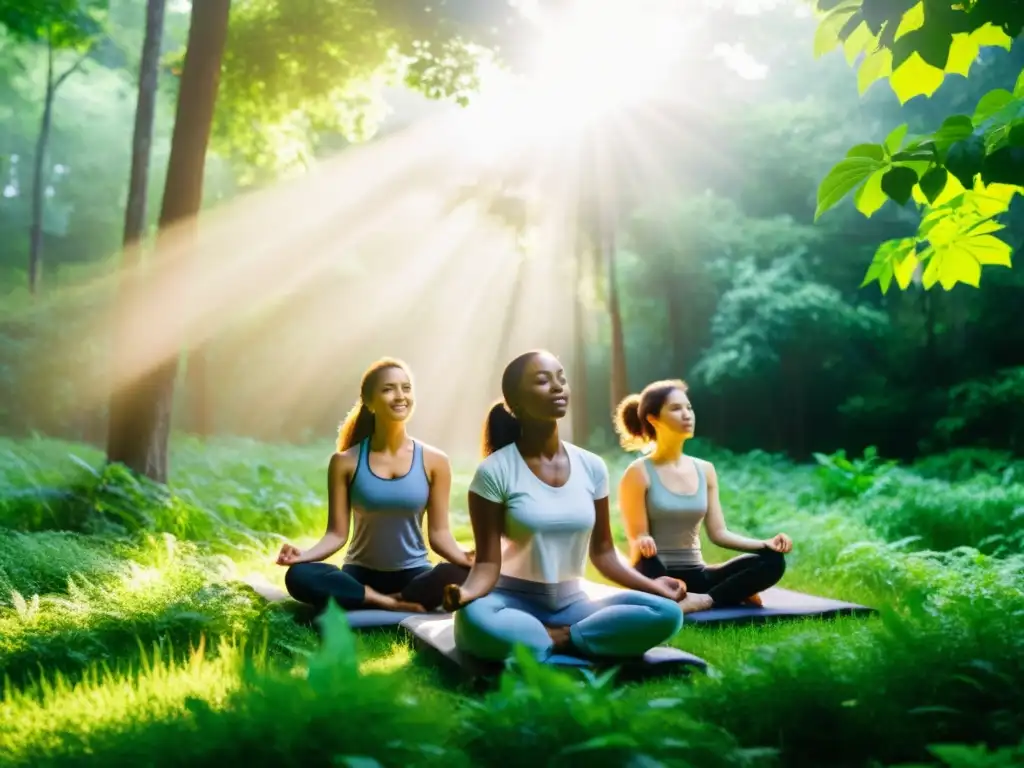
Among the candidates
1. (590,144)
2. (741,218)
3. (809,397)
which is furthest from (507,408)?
(809,397)

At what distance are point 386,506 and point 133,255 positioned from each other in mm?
6551

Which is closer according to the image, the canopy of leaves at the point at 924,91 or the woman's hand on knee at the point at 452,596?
the canopy of leaves at the point at 924,91

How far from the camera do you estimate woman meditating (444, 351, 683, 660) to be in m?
4.39

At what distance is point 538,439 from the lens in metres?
4.71

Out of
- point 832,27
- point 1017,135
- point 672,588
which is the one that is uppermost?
point 832,27

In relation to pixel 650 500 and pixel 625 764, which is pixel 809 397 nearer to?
pixel 650 500

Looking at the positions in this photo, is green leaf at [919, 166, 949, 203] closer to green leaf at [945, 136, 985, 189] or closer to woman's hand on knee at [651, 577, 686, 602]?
green leaf at [945, 136, 985, 189]

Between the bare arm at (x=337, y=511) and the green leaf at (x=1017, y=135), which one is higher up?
the green leaf at (x=1017, y=135)

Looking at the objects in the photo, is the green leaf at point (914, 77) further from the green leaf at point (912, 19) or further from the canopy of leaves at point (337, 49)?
Result: the canopy of leaves at point (337, 49)

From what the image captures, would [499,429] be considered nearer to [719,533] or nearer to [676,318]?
[719,533]

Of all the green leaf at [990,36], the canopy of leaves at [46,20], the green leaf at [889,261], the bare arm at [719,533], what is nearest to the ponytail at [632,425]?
the bare arm at [719,533]

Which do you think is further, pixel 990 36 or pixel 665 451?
pixel 665 451

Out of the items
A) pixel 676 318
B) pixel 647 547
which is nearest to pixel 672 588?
pixel 647 547

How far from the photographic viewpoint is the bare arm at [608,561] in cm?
474
